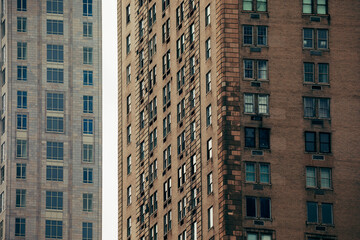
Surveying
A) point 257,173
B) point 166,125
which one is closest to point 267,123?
point 257,173

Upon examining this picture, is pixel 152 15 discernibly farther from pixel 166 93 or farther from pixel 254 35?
pixel 254 35

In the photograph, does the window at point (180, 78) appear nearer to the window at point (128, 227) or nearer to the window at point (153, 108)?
the window at point (153, 108)

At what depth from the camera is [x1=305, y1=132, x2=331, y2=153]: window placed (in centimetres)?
12006

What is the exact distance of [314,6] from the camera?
124 meters

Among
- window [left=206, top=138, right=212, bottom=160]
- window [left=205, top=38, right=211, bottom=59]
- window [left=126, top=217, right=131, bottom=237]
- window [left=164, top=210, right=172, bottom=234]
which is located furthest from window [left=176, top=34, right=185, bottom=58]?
window [left=126, top=217, right=131, bottom=237]

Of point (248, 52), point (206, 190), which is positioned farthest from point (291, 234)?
point (248, 52)

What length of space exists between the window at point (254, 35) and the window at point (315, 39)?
393 centimetres

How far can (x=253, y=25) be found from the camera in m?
122

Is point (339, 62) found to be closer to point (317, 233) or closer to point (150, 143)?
point (317, 233)

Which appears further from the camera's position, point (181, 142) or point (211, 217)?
point (181, 142)

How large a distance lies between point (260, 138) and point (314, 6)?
14.6 m

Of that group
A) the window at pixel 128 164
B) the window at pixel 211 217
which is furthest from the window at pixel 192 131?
the window at pixel 128 164

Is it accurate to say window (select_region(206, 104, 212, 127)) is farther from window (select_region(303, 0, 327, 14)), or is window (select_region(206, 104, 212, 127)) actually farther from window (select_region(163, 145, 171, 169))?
window (select_region(303, 0, 327, 14))

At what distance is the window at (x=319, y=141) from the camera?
394ft
